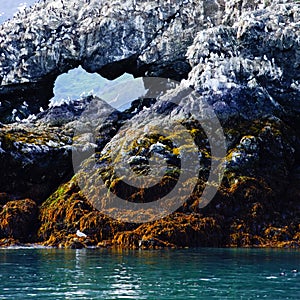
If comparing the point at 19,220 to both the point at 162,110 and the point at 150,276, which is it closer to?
the point at 162,110

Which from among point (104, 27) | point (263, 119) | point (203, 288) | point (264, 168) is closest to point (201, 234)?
point (264, 168)

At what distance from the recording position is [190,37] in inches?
4756

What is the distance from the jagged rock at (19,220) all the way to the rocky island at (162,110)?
181 mm

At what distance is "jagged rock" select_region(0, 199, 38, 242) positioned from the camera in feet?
300

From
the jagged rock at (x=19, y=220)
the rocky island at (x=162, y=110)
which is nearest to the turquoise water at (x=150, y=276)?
the rocky island at (x=162, y=110)

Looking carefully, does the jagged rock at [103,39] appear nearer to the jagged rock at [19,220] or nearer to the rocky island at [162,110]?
the rocky island at [162,110]

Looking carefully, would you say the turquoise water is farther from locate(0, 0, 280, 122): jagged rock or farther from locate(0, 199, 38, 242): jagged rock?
locate(0, 0, 280, 122): jagged rock

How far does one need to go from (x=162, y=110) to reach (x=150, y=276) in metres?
61.8

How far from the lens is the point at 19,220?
93.1m

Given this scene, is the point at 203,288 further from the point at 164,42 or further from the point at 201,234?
the point at 164,42

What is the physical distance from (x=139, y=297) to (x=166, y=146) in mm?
60307

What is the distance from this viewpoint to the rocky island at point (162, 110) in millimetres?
89188

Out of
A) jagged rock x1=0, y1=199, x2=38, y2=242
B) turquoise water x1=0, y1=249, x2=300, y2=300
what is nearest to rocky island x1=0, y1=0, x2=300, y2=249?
jagged rock x1=0, y1=199, x2=38, y2=242

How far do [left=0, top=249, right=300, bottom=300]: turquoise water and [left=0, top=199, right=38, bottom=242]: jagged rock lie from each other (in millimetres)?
21288
